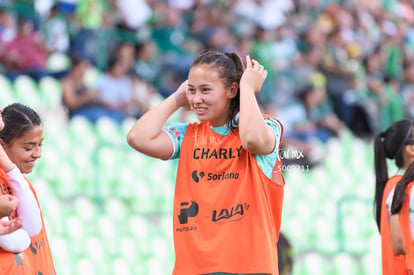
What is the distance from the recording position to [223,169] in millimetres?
Answer: 3283

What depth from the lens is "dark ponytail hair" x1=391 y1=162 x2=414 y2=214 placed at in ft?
13.3

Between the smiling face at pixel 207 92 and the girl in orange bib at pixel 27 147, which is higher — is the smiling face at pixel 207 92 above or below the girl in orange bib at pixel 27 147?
above

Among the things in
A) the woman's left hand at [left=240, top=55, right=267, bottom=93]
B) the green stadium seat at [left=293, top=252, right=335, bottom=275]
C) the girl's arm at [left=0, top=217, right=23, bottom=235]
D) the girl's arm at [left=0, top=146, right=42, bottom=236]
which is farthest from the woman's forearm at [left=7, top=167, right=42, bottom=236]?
the green stadium seat at [left=293, top=252, right=335, bottom=275]

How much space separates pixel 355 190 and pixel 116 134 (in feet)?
10.4

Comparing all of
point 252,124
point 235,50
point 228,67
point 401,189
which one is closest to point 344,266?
point 401,189

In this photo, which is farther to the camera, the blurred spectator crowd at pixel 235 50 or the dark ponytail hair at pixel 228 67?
the blurred spectator crowd at pixel 235 50

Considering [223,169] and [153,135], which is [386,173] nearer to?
[223,169]

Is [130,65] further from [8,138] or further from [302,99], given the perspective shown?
[8,138]

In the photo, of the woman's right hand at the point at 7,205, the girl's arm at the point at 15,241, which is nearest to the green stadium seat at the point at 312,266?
the girl's arm at the point at 15,241

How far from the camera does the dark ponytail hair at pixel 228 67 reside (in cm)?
333

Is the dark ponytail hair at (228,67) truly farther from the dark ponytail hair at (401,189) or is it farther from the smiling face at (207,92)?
the dark ponytail hair at (401,189)

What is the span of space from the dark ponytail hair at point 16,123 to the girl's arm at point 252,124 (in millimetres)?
896

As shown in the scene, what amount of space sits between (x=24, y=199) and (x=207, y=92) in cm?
→ 89

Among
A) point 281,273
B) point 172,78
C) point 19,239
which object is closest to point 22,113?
point 19,239
